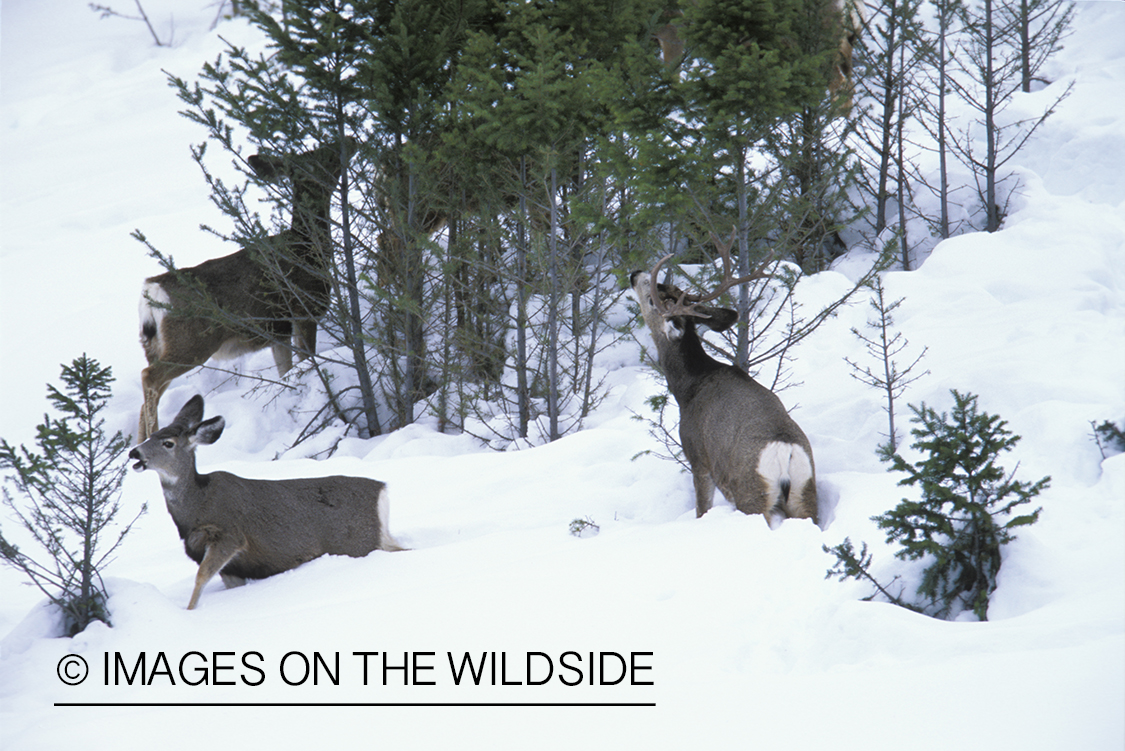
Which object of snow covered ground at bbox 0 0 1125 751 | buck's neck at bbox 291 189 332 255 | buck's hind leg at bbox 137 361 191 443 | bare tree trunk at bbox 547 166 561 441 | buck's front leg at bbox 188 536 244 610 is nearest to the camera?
snow covered ground at bbox 0 0 1125 751

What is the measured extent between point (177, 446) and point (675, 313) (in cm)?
348

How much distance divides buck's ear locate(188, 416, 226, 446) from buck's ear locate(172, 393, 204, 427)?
0.20ft


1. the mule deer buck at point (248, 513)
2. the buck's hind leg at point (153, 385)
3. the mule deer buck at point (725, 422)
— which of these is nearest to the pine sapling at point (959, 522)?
the mule deer buck at point (725, 422)

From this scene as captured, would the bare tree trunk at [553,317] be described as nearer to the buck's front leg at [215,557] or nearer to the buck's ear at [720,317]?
the buck's ear at [720,317]

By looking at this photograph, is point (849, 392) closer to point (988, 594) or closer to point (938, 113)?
point (988, 594)

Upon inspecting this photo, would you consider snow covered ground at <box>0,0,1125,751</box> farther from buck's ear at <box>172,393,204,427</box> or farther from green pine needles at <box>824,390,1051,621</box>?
buck's ear at <box>172,393,204,427</box>

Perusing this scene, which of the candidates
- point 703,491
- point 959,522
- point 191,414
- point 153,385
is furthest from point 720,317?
point 153,385

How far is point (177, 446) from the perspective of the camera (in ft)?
16.8

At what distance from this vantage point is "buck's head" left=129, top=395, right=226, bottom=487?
4.98 m

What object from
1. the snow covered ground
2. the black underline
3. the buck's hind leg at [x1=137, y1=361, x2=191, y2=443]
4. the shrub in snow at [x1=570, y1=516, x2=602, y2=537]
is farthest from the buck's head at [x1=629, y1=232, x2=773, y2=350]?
the buck's hind leg at [x1=137, y1=361, x2=191, y2=443]

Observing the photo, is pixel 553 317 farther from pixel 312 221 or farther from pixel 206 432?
pixel 206 432

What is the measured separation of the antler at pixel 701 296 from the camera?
6.09 meters

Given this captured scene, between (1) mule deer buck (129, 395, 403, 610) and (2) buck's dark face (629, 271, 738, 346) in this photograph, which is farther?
(2) buck's dark face (629, 271, 738, 346)

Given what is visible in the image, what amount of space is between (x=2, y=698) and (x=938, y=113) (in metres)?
13.5
